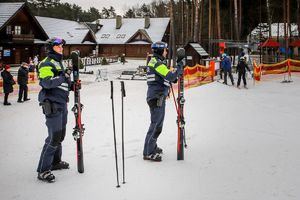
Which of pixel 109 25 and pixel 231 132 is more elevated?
pixel 109 25

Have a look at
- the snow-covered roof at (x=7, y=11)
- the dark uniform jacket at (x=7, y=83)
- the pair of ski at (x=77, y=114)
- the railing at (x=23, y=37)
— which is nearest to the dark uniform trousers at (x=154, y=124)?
the pair of ski at (x=77, y=114)

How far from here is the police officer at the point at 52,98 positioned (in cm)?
508

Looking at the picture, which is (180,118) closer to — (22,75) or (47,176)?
(47,176)

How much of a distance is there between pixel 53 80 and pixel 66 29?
55.8 meters

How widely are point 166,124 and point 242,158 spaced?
333cm

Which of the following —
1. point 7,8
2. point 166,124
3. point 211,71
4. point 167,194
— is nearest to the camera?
point 167,194

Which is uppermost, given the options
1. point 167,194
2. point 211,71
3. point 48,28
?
point 48,28

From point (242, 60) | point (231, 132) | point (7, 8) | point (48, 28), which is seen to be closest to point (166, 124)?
point (231, 132)

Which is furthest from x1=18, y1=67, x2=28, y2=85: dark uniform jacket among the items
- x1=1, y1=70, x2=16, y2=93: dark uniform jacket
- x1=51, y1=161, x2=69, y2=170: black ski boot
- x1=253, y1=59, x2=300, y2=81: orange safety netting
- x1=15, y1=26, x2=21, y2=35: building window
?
x1=15, y1=26, x2=21, y2=35: building window

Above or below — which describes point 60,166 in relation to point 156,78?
below

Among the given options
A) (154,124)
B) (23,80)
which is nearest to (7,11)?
(23,80)

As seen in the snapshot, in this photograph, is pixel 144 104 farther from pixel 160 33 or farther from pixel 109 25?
pixel 109 25

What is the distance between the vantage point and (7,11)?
39875 millimetres

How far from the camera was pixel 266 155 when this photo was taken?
6.28 metres
